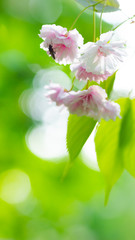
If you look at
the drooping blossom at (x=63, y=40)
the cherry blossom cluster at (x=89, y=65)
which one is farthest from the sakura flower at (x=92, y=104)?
the drooping blossom at (x=63, y=40)

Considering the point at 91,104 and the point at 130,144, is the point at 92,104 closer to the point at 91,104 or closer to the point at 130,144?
the point at 91,104

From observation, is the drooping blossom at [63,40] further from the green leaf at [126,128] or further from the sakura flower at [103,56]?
the green leaf at [126,128]

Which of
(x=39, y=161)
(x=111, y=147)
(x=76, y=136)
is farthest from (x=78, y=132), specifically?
(x=39, y=161)

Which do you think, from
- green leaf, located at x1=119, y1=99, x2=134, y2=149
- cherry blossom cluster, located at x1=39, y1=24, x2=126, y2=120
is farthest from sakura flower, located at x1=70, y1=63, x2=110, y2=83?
green leaf, located at x1=119, y1=99, x2=134, y2=149

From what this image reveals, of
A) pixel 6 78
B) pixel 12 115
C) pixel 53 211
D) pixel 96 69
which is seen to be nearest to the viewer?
pixel 96 69

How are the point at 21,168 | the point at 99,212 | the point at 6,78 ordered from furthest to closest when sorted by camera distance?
the point at 99,212 < the point at 21,168 < the point at 6,78

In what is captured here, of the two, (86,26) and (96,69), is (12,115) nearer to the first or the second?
(86,26)

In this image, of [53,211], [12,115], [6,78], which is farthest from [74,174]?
[6,78]
